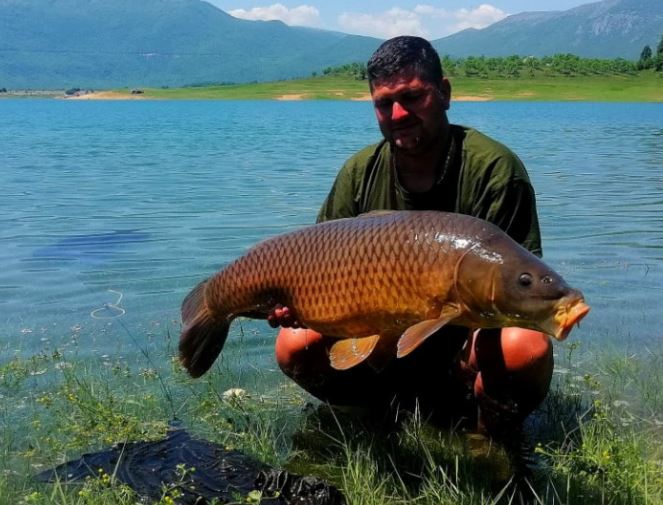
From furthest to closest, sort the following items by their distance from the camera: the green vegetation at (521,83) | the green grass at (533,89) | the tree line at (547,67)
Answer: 1. the tree line at (547,67)
2. the green vegetation at (521,83)
3. the green grass at (533,89)

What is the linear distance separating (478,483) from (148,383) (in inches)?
90.4

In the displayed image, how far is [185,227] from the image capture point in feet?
37.8

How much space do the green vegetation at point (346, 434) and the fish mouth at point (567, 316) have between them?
0.73 meters

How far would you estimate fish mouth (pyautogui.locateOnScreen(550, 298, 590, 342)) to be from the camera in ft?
8.93

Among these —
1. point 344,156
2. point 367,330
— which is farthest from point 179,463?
point 344,156

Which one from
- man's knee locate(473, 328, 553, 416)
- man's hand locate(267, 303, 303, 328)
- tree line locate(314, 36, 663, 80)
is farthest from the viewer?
tree line locate(314, 36, 663, 80)

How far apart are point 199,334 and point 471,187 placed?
4.60ft

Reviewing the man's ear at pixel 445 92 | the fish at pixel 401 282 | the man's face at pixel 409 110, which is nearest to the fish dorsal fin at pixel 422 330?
the fish at pixel 401 282

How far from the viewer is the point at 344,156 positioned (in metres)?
24.0

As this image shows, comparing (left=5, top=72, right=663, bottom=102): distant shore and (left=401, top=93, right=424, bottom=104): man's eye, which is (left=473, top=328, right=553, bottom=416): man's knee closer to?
(left=401, top=93, right=424, bottom=104): man's eye

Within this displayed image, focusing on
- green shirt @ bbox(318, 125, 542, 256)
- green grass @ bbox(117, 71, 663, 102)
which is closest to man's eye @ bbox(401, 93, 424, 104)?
green shirt @ bbox(318, 125, 542, 256)

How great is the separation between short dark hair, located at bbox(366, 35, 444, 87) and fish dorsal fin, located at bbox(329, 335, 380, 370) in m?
1.21

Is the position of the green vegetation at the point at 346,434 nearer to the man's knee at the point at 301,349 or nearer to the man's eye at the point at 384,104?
the man's knee at the point at 301,349

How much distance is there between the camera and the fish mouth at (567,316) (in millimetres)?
2723
